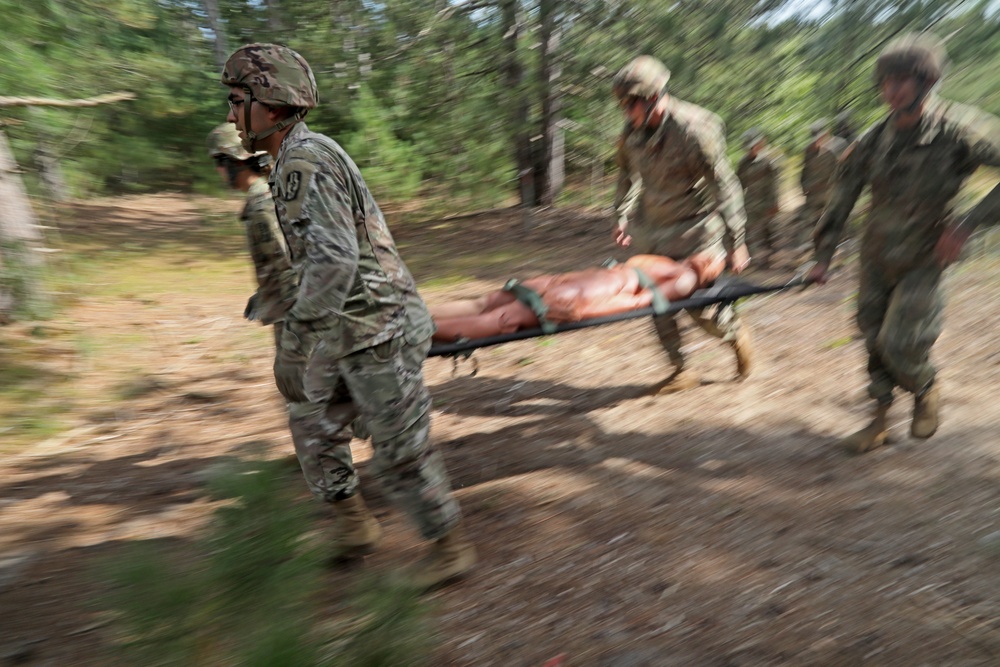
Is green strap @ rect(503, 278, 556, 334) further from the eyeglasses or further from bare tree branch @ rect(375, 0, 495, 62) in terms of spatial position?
bare tree branch @ rect(375, 0, 495, 62)

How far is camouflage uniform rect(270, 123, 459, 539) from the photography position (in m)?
2.56

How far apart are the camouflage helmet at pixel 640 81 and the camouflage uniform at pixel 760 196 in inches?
208

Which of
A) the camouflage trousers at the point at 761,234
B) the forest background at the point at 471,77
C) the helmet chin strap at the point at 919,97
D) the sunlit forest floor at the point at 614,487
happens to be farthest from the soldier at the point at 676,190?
the camouflage trousers at the point at 761,234

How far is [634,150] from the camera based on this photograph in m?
4.92

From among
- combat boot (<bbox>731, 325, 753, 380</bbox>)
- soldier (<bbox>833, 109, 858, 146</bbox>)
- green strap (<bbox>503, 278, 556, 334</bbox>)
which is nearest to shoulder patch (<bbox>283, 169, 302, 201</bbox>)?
green strap (<bbox>503, 278, 556, 334</bbox>)

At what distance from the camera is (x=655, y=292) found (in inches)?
167

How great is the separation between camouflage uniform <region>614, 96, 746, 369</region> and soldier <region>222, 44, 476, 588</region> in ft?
A: 7.75

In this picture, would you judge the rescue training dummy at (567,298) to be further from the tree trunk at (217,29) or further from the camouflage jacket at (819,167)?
the tree trunk at (217,29)

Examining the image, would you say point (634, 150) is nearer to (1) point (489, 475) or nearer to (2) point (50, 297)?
(1) point (489, 475)

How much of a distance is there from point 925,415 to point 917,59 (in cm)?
180

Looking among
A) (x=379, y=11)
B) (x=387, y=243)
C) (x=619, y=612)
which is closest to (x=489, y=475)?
(x=619, y=612)

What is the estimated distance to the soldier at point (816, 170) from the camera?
28.7 ft

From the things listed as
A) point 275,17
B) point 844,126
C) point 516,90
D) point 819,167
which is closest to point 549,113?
point 516,90

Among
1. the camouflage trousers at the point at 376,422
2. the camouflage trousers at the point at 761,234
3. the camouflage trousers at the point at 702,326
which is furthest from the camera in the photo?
the camouflage trousers at the point at 761,234
